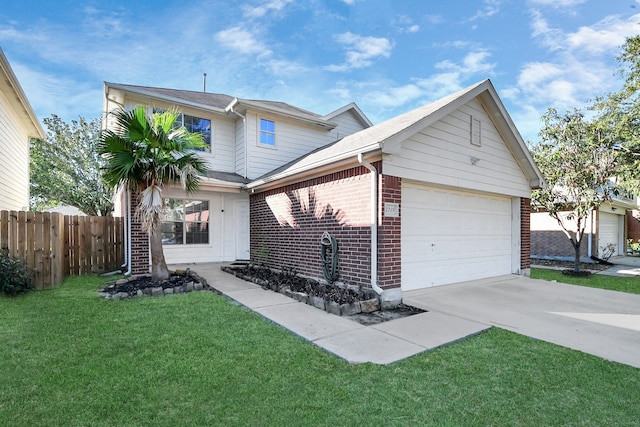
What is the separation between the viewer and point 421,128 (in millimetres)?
6355

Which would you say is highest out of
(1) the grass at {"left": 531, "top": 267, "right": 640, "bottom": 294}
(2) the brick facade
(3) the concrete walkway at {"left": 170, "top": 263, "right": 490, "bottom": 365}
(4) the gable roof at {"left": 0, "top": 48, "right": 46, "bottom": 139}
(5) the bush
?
(4) the gable roof at {"left": 0, "top": 48, "right": 46, "bottom": 139}

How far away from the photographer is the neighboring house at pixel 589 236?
15305 mm

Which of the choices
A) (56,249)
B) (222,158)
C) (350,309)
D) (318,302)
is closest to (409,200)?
(350,309)

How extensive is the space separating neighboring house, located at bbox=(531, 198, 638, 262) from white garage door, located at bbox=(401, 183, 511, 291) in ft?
28.5

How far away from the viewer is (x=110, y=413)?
8.34 feet

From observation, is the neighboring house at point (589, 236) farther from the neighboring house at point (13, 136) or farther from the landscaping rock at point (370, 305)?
the neighboring house at point (13, 136)

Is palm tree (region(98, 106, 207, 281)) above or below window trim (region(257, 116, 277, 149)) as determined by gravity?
below

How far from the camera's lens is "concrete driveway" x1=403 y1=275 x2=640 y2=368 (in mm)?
4334

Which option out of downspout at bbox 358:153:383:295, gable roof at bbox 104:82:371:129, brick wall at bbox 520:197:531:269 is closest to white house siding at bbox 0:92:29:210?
gable roof at bbox 104:82:371:129

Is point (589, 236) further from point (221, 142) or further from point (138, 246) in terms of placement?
point (138, 246)

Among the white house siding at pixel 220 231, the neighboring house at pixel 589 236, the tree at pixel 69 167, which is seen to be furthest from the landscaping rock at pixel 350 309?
the tree at pixel 69 167

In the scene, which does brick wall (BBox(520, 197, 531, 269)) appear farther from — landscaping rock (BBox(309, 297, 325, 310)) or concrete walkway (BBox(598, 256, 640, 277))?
landscaping rock (BBox(309, 297, 325, 310))

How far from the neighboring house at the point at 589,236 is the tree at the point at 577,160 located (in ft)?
13.5

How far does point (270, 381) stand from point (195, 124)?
9.73 m
